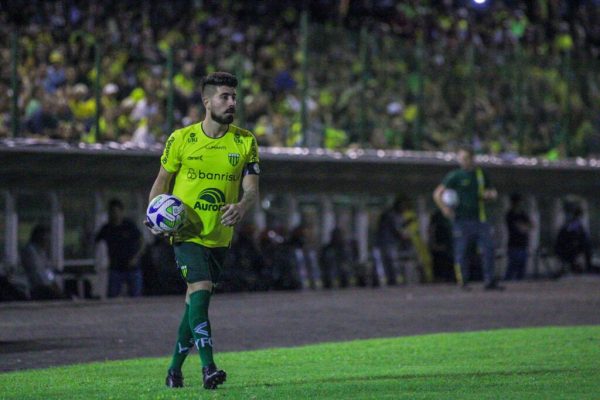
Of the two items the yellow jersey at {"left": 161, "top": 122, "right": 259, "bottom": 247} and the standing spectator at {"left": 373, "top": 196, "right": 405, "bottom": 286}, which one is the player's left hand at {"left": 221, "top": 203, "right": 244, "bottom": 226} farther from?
the standing spectator at {"left": 373, "top": 196, "right": 405, "bottom": 286}

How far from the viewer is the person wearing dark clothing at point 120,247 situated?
20609mm

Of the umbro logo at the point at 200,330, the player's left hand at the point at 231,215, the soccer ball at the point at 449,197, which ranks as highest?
the player's left hand at the point at 231,215

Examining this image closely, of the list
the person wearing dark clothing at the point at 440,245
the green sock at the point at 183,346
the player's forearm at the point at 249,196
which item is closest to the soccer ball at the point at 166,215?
the player's forearm at the point at 249,196

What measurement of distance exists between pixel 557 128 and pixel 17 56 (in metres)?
11.9

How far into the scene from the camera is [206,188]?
895 cm

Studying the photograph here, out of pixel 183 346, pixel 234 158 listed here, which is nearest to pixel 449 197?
pixel 234 158

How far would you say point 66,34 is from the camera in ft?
66.5

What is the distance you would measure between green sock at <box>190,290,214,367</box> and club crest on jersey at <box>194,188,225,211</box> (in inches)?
21.4

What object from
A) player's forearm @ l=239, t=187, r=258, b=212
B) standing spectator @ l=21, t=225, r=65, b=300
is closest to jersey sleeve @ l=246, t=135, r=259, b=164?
player's forearm @ l=239, t=187, r=258, b=212

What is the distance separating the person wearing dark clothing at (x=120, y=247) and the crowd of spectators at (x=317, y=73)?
3.95 ft

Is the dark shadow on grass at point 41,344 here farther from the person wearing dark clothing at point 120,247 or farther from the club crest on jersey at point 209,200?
the person wearing dark clothing at point 120,247

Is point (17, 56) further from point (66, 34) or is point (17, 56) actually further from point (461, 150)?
point (461, 150)

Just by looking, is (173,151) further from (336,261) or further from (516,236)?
(516,236)

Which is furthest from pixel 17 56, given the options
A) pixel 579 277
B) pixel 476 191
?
pixel 579 277
